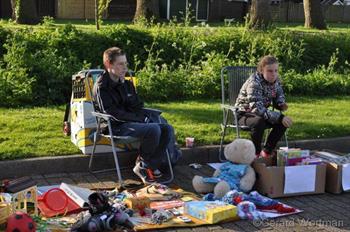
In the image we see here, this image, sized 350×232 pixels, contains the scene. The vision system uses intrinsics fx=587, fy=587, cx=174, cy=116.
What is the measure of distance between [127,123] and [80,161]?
0.81 meters

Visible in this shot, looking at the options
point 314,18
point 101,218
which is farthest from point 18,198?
point 314,18

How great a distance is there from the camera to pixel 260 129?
696 centimetres

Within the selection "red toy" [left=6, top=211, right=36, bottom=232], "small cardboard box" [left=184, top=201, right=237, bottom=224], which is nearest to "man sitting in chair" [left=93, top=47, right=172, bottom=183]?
"small cardboard box" [left=184, top=201, right=237, bottom=224]

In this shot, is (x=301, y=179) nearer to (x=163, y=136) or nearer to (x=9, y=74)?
(x=163, y=136)

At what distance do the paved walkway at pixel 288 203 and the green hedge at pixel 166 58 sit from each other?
278 cm

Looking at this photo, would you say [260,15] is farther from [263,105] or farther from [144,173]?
[144,173]

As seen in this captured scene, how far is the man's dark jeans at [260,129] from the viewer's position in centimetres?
697

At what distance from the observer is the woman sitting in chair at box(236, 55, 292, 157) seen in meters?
6.98

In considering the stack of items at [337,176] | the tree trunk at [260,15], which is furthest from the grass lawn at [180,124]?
the tree trunk at [260,15]

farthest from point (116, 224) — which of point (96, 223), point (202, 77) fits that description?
point (202, 77)

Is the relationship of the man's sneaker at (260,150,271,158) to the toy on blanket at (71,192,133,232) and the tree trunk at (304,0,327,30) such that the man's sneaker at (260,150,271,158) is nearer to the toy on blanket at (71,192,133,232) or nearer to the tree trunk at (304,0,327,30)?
the toy on blanket at (71,192,133,232)

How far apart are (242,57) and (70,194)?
7113 mm

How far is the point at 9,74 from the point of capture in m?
9.00

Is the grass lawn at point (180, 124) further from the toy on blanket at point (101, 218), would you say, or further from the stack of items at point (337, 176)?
the toy on blanket at point (101, 218)
